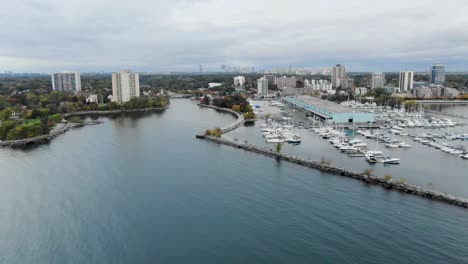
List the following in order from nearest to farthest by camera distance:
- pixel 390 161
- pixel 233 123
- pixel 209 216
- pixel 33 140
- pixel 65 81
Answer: pixel 209 216, pixel 390 161, pixel 33 140, pixel 233 123, pixel 65 81

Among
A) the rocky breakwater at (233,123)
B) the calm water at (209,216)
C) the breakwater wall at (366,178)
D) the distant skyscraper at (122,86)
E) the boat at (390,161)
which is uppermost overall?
the distant skyscraper at (122,86)

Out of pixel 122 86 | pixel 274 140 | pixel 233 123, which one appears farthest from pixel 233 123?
pixel 122 86

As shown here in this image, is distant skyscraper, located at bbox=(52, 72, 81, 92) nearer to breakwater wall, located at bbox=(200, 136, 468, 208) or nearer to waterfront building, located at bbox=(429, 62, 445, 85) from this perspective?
breakwater wall, located at bbox=(200, 136, 468, 208)

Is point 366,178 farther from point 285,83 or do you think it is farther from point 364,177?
point 285,83

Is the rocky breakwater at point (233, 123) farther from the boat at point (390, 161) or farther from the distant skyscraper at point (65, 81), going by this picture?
the distant skyscraper at point (65, 81)

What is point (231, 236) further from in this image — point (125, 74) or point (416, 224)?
point (125, 74)

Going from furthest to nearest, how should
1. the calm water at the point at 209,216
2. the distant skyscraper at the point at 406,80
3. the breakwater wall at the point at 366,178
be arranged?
the distant skyscraper at the point at 406,80
the breakwater wall at the point at 366,178
the calm water at the point at 209,216

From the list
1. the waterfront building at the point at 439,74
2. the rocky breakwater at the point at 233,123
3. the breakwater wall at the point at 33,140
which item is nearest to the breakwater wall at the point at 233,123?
the rocky breakwater at the point at 233,123
